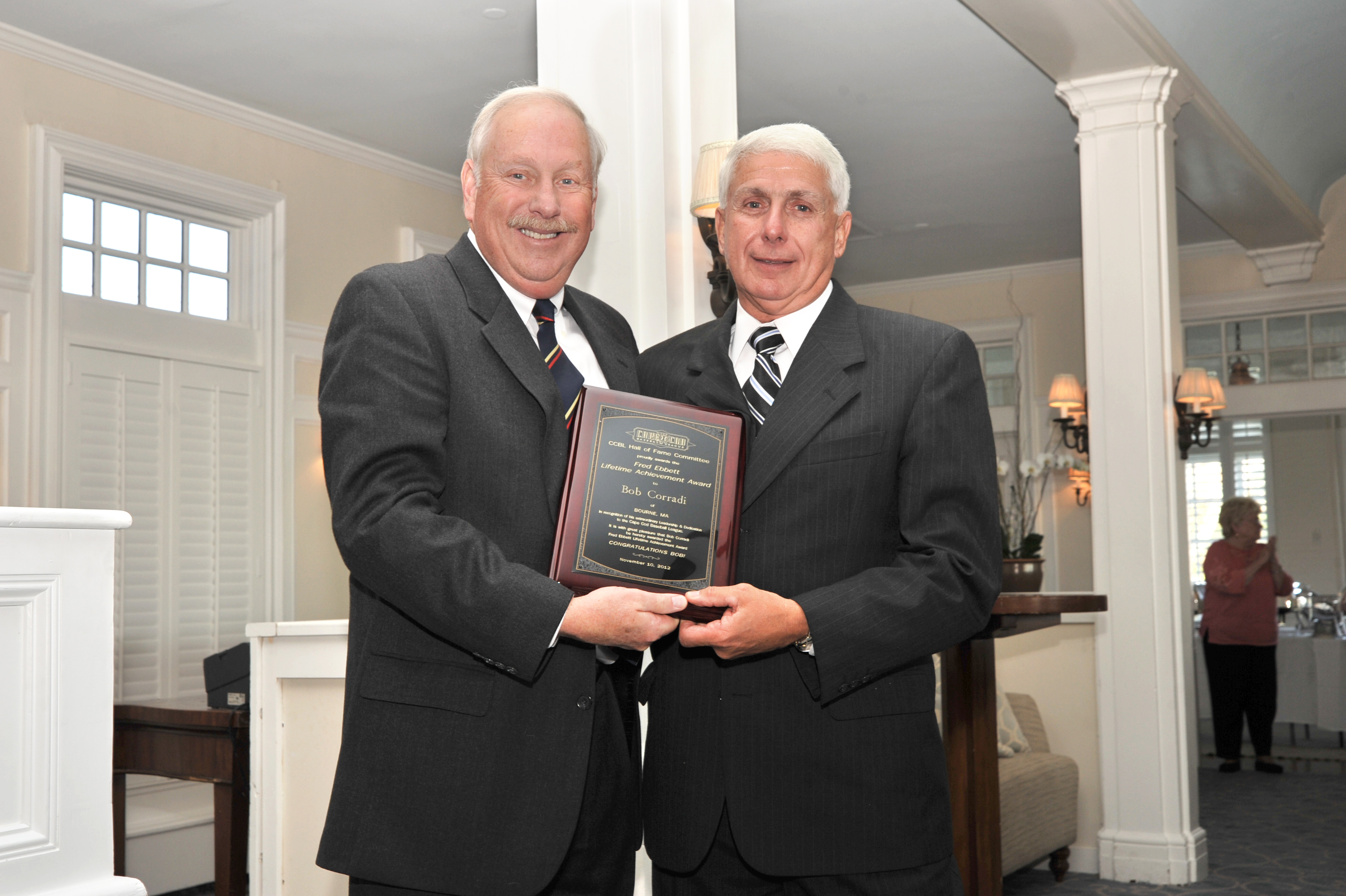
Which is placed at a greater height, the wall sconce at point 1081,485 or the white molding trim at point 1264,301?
the white molding trim at point 1264,301

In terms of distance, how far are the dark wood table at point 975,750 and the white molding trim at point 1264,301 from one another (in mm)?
6205

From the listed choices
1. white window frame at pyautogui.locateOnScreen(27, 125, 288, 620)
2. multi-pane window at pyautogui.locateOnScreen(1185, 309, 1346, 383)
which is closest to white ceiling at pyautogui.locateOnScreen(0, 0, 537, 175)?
white window frame at pyautogui.locateOnScreen(27, 125, 288, 620)

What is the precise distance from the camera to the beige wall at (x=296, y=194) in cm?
498

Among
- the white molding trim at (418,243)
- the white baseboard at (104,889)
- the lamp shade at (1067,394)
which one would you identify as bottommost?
the white baseboard at (104,889)

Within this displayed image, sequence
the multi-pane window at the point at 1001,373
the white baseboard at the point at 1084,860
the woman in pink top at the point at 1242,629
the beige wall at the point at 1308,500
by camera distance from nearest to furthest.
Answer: the white baseboard at the point at 1084,860 → the woman in pink top at the point at 1242,629 → the multi-pane window at the point at 1001,373 → the beige wall at the point at 1308,500

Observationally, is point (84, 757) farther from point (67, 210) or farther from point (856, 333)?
point (67, 210)

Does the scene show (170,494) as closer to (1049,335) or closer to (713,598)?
(713,598)

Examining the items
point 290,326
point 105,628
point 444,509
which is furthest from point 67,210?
point 444,509

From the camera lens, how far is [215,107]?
575cm

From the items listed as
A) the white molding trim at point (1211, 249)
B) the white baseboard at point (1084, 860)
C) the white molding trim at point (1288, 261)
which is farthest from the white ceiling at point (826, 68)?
the white baseboard at point (1084, 860)

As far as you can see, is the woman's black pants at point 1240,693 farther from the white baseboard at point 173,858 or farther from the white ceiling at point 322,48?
the white baseboard at point 173,858

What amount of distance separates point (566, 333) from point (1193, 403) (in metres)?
5.53

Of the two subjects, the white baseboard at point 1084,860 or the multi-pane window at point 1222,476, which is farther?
the multi-pane window at point 1222,476

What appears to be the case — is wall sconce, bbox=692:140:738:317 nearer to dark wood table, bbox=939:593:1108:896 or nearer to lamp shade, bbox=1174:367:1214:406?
dark wood table, bbox=939:593:1108:896
